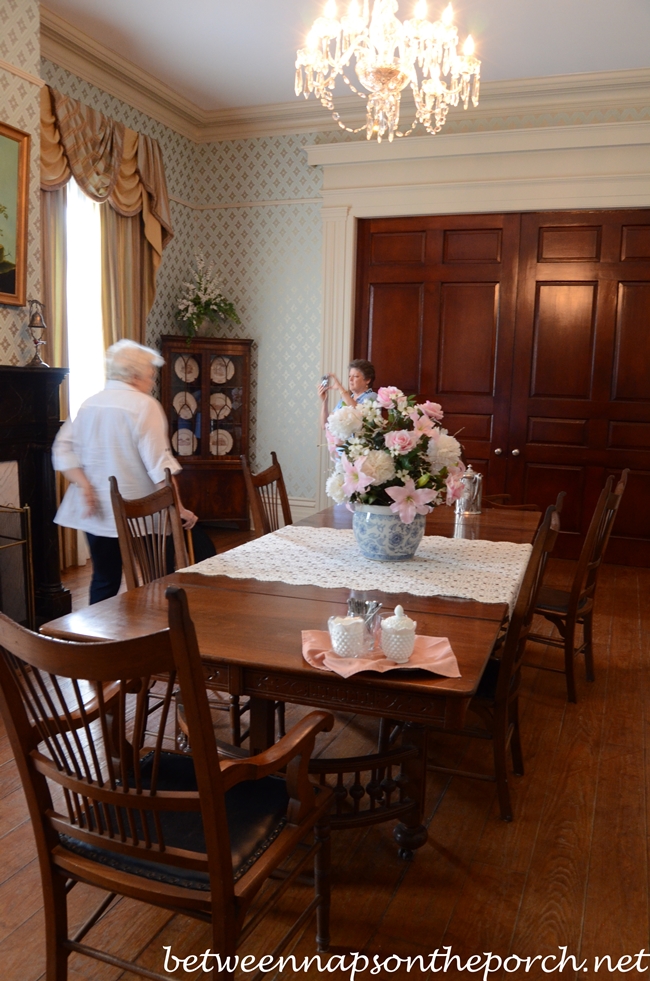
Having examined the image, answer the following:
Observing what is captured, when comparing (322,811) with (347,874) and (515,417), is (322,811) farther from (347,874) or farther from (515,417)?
(515,417)

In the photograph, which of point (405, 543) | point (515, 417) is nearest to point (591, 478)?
point (515, 417)

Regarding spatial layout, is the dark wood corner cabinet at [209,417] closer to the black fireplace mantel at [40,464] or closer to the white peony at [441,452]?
the black fireplace mantel at [40,464]

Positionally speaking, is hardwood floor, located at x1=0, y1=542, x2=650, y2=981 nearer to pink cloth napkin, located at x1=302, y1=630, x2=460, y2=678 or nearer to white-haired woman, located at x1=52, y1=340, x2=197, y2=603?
pink cloth napkin, located at x1=302, y1=630, x2=460, y2=678

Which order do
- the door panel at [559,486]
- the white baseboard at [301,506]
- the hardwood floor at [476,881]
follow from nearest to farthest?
the hardwood floor at [476,881] → the door panel at [559,486] → the white baseboard at [301,506]

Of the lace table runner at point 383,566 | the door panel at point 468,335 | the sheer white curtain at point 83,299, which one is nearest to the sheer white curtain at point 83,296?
the sheer white curtain at point 83,299

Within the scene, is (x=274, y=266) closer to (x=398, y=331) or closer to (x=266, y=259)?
(x=266, y=259)

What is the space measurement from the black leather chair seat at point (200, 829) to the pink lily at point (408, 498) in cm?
109

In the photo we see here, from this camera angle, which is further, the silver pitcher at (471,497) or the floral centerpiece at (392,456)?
the silver pitcher at (471,497)

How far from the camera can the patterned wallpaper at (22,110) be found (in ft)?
13.2

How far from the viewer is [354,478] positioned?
8.43 ft

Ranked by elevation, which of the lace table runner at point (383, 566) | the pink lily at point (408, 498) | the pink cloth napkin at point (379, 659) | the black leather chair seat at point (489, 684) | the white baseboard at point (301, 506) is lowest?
the white baseboard at point (301, 506)

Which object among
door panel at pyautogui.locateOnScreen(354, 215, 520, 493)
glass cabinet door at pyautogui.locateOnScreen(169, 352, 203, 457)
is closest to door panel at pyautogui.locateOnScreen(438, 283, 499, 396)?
door panel at pyautogui.locateOnScreen(354, 215, 520, 493)

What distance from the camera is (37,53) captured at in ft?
13.9

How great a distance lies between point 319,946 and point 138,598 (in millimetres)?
1018
